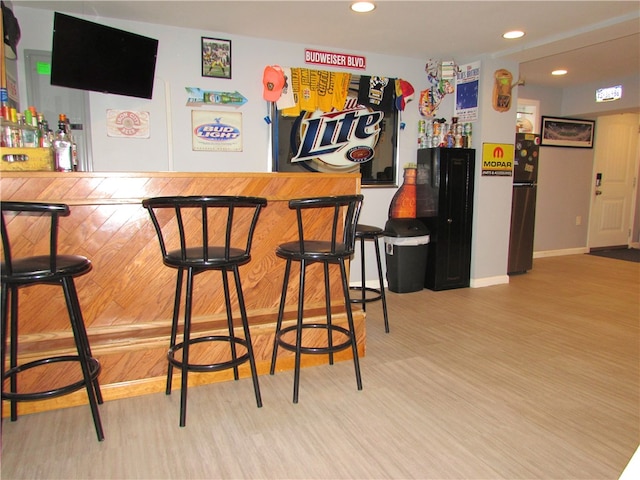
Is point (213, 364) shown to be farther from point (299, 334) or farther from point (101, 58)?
point (101, 58)

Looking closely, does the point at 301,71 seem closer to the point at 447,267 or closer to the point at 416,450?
the point at 447,267

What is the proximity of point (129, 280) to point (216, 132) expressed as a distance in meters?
1.86

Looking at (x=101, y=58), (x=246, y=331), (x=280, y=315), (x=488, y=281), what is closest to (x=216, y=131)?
(x=101, y=58)

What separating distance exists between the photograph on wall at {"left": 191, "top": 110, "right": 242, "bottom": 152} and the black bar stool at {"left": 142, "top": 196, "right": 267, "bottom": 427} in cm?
149

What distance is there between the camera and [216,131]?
3.84 m

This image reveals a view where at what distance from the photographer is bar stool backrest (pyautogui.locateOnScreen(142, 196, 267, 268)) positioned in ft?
6.41

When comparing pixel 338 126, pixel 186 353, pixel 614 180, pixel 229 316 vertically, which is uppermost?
pixel 338 126

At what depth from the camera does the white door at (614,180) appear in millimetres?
6816

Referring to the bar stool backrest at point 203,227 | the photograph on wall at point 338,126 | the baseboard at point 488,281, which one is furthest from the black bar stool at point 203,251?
the baseboard at point 488,281

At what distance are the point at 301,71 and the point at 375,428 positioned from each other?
319 cm

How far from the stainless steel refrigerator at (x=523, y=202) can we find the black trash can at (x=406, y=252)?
1.53 meters

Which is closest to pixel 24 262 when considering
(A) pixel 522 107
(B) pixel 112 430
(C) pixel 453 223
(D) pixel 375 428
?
(B) pixel 112 430

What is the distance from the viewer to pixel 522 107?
20.5 feet

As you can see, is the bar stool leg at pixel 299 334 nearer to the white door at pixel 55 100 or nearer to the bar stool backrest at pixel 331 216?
the bar stool backrest at pixel 331 216
